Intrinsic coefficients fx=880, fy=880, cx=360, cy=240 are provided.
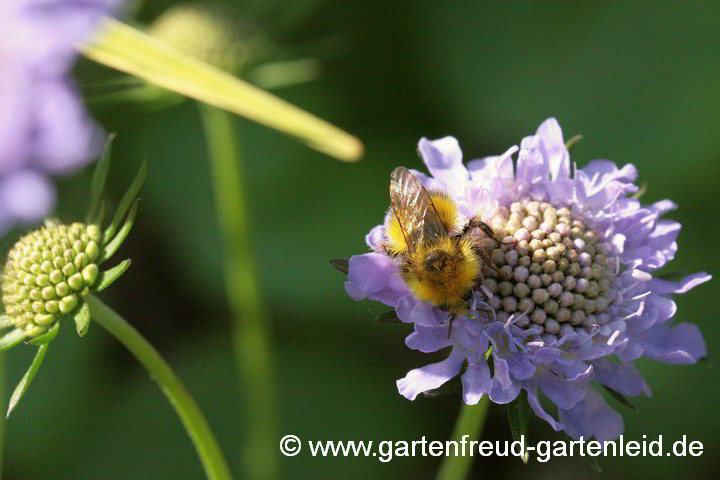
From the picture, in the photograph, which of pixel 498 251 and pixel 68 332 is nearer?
pixel 498 251

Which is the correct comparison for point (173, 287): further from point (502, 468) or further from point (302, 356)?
point (502, 468)

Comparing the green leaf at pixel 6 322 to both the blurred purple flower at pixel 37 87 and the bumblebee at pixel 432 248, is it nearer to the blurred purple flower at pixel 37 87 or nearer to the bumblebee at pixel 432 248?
the blurred purple flower at pixel 37 87

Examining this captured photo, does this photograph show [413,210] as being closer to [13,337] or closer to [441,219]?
[441,219]

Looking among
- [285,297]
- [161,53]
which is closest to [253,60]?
[161,53]

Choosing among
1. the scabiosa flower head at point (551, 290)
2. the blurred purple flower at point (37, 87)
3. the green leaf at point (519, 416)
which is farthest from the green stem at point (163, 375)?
the green leaf at point (519, 416)

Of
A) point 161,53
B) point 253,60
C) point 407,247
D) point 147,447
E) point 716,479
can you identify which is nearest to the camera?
point 407,247

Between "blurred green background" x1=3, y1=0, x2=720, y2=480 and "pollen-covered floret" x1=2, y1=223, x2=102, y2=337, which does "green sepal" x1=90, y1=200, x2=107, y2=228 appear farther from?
"blurred green background" x1=3, y1=0, x2=720, y2=480
